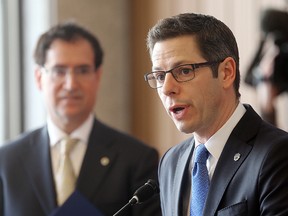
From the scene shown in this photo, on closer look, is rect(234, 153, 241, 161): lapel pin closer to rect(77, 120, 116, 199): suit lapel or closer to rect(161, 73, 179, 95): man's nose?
rect(161, 73, 179, 95): man's nose

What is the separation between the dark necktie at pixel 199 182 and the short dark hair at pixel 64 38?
3.93 ft

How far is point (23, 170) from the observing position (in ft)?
9.09

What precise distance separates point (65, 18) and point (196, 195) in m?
2.78

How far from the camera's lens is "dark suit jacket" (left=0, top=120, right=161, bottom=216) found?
263cm

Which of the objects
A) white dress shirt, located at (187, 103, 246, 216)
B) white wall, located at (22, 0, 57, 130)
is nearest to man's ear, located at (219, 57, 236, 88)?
white dress shirt, located at (187, 103, 246, 216)

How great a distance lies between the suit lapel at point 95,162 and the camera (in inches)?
105

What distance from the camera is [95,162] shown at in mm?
2719

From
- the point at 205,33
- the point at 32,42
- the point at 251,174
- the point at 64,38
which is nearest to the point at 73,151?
the point at 64,38

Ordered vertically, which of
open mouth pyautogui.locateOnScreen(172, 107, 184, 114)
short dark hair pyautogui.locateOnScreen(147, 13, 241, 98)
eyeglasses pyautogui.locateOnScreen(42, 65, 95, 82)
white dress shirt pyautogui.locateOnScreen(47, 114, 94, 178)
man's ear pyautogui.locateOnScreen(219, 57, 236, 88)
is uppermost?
short dark hair pyautogui.locateOnScreen(147, 13, 241, 98)

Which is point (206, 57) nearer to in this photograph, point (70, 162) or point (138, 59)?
point (70, 162)

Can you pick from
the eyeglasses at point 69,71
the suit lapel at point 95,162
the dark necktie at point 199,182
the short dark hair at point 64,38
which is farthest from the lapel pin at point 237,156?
the short dark hair at point 64,38

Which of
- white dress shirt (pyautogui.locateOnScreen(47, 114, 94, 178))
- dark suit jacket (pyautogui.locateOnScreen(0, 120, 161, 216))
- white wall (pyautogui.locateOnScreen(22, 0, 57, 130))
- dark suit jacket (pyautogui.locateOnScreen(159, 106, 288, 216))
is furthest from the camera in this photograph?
white wall (pyautogui.locateOnScreen(22, 0, 57, 130))

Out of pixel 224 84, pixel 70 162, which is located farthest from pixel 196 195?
pixel 70 162

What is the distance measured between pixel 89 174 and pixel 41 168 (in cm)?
23
